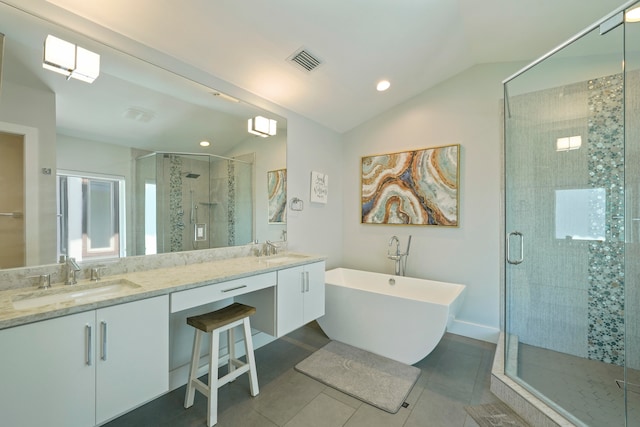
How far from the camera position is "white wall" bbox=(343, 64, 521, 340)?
2.80 m

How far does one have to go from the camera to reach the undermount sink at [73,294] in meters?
1.27

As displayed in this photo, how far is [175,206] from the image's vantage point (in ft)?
6.70

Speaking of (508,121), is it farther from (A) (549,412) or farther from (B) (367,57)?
(A) (549,412)

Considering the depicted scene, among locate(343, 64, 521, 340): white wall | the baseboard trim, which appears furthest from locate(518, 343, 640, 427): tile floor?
locate(343, 64, 521, 340): white wall

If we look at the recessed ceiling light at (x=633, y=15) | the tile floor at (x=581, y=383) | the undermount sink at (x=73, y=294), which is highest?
the recessed ceiling light at (x=633, y=15)

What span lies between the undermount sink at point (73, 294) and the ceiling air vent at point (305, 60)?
2013 mm

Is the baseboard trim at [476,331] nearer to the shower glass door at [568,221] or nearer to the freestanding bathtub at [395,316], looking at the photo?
the shower glass door at [568,221]

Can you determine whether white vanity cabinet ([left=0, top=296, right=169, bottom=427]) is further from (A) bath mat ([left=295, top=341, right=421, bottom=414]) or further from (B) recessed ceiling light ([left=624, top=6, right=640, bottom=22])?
(B) recessed ceiling light ([left=624, top=6, right=640, bottom=22])

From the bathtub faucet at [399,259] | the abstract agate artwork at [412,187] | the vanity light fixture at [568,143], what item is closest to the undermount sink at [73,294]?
the bathtub faucet at [399,259]

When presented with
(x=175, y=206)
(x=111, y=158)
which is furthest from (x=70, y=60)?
(x=175, y=206)

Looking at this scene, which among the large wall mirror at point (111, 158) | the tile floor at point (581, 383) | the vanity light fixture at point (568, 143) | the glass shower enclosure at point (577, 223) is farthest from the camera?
the vanity light fixture at point (568, 143)

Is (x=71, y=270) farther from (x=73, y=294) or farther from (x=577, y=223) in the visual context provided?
(x=577, y=223)

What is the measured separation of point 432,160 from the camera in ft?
10.2

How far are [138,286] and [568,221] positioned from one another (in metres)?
3.13
